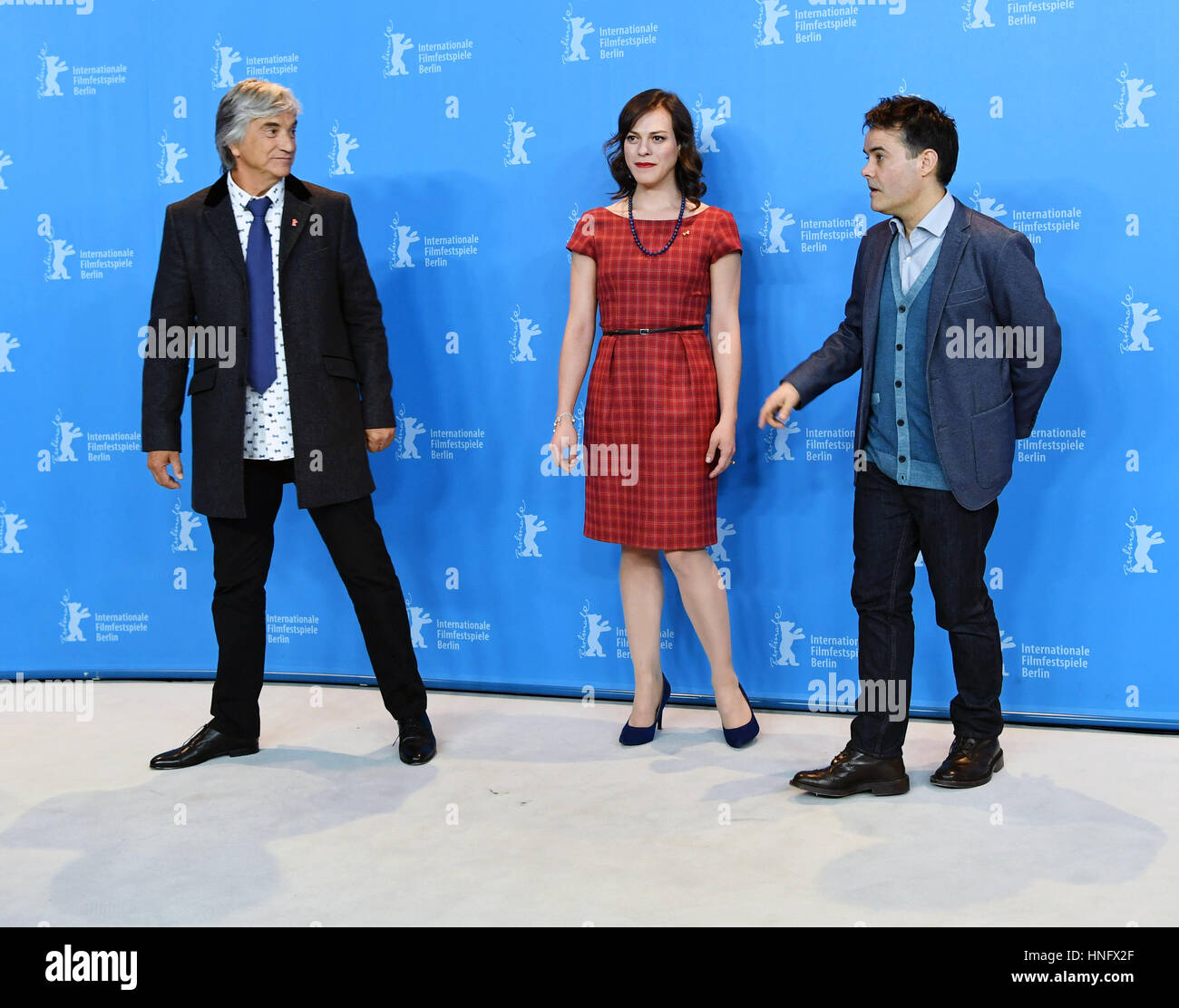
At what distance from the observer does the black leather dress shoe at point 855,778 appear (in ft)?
9.86

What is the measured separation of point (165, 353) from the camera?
3271 mm

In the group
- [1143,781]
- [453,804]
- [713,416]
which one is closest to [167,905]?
[453,804]

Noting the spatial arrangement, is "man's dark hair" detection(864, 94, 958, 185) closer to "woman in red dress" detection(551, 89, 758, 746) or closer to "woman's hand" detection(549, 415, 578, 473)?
"woman in red dress" detection(551, 89, 758, 746)

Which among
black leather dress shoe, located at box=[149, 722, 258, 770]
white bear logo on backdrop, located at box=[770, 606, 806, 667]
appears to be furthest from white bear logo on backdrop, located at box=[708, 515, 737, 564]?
black leather dress shoe, located at box=[149, 722, 258, 770]

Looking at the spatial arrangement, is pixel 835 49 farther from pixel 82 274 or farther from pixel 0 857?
pixel 0 857

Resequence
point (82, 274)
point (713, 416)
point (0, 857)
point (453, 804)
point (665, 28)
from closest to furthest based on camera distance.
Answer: point (0, 857)
point (453, 804)
point (713, 416)
point (665, 28)
point (82, 274)

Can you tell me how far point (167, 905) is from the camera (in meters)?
2.47

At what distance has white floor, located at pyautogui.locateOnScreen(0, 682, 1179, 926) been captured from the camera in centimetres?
243

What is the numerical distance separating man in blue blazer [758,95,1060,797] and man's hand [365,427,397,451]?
109 cm

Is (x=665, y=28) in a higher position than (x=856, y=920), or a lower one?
higher

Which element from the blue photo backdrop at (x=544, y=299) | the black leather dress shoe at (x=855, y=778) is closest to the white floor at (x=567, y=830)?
the black leather dress shoe at (x=855, y=778)

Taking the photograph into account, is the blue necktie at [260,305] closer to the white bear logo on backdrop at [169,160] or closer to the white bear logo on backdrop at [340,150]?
the white bear logo on backdrop at [340,150]

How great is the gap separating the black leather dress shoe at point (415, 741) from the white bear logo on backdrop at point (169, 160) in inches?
81.4

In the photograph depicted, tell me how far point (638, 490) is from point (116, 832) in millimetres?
1611
